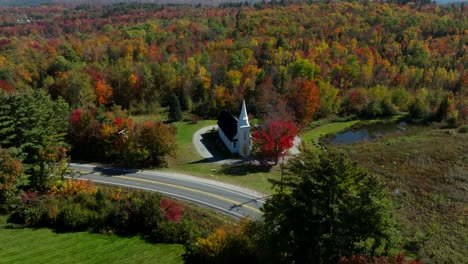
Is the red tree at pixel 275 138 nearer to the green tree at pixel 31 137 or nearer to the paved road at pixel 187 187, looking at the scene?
the paved road at pixel 187 187

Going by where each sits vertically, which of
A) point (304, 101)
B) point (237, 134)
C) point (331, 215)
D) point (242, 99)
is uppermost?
point (242, 99)

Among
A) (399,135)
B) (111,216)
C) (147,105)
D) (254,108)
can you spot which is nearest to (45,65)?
(147,105)

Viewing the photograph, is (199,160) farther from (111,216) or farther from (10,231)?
(10,231)

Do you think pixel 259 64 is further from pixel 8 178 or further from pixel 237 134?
pixel 8 178

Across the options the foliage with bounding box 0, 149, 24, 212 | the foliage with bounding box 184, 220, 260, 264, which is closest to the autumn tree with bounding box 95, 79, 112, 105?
the foliage with bounding box 0, 149, 24, 212

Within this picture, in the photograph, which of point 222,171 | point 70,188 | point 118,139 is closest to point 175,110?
point 118,139

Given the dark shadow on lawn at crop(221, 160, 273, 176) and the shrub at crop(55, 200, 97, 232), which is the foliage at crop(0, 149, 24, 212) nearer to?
the shrub at crop(55, 200, 97, 232)

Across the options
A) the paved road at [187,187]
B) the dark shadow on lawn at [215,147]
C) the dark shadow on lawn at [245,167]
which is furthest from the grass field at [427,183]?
the dark shadow on lawn at [215,147]
